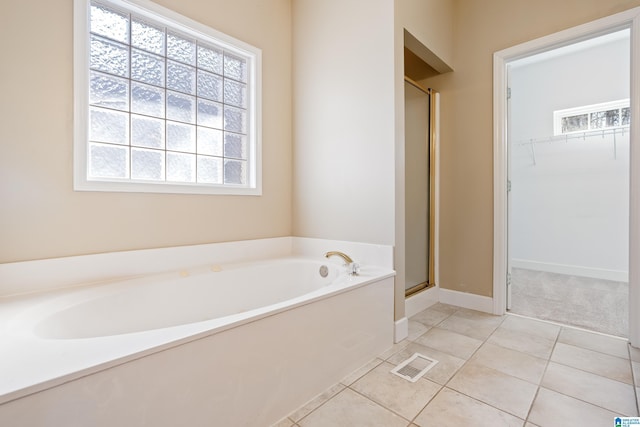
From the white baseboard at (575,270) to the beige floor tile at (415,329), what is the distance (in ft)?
9.11

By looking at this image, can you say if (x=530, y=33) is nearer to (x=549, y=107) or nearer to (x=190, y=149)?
(x=549, y=107)

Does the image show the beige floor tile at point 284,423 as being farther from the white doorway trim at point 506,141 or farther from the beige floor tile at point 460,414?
the white doorway trim at point 506,141

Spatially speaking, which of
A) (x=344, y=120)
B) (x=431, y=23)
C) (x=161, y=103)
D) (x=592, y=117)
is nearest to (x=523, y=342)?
(x=344, y=120)

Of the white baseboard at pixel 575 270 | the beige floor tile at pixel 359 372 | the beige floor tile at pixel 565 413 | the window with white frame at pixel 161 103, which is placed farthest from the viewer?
the white baseboard at pixel 575 270

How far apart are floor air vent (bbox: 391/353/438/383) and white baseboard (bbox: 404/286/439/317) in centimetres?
57

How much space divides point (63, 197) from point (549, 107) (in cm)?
519

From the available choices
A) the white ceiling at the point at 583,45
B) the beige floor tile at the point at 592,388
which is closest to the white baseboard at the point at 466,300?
the beige floor tile at the point at 592,388

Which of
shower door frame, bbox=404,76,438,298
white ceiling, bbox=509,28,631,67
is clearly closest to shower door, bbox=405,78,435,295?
shower door frame, bbox=404,76,438,298

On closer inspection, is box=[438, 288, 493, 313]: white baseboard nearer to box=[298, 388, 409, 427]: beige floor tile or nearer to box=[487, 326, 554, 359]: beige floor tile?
box=[487, 326, 554, 359]: beige floor tile

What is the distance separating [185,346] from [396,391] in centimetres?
108

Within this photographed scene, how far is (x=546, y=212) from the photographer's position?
13.0ft

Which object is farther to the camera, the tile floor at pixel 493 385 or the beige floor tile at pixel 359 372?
the beige floor tile at pixel 359 372

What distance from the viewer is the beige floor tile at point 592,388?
137 cm

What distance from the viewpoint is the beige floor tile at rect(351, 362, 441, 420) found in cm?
137
